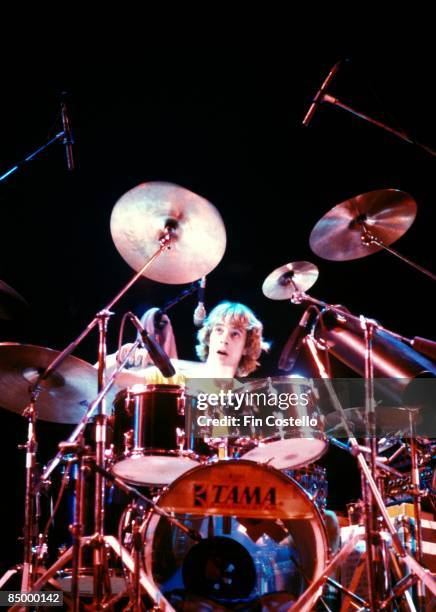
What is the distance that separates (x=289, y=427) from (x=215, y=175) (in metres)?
2.74

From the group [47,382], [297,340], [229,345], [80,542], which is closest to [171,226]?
[297,340]

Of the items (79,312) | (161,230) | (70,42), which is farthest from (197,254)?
(70,42)

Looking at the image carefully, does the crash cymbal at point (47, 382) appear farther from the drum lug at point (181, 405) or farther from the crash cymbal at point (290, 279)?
the crash cymbal at point (290, 279)

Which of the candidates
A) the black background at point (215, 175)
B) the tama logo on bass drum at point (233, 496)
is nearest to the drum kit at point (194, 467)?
the tama logo on bass drum at point (233, 496)

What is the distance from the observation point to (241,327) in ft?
16.2

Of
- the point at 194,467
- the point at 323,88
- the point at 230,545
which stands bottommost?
the point at 230,545

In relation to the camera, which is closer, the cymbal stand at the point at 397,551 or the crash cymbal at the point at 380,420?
the cymbal stand at the point at 397,551

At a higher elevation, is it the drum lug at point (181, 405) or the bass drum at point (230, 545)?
the drum lug at point (181, 405)

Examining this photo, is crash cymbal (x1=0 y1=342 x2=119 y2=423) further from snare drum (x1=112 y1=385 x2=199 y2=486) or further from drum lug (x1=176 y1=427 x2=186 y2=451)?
drum lug (x1=176 y1=427 x2=186 y2=451)

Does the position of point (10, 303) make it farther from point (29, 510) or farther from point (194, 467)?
point (194, 467)

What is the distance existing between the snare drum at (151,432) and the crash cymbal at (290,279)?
121 centimetres

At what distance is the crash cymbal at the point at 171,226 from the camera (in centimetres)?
371

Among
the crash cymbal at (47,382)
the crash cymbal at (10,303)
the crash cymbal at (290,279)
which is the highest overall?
the crash cymbal at (290,279)

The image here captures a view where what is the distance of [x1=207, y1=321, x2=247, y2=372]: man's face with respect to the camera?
4891mm
